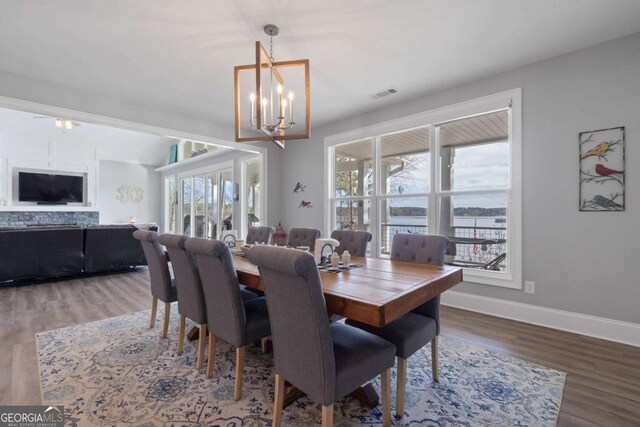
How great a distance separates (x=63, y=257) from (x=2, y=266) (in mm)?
673

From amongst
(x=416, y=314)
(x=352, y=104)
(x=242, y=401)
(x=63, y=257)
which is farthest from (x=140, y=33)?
(x=63, y=257)

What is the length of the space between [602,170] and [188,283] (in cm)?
374

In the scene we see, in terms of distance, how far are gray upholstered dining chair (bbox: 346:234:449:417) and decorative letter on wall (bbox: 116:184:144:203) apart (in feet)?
31.2

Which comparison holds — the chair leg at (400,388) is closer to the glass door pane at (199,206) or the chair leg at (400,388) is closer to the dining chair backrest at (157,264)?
the dining chair backrest at (157,264)

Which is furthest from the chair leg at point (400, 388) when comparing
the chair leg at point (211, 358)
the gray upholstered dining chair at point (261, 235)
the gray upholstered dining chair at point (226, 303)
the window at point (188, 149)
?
the window at point (188, 149)

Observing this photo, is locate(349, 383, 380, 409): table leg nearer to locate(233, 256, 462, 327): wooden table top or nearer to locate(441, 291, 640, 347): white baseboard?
locate(233, 256, 462, 327): wooden table top

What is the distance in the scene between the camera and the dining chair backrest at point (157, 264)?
2438 millimetres

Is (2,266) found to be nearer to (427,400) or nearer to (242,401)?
(242,401)

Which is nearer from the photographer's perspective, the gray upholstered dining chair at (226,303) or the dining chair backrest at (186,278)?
the gray upholstered dining chair at (226,303)

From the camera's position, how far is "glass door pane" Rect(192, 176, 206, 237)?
27.1 feet

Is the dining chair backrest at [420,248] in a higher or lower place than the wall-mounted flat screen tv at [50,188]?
lower

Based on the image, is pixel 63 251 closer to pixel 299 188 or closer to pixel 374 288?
pixel 299 188

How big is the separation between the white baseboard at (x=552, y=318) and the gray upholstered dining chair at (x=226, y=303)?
2.61 m

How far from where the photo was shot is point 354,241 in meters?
2.91
